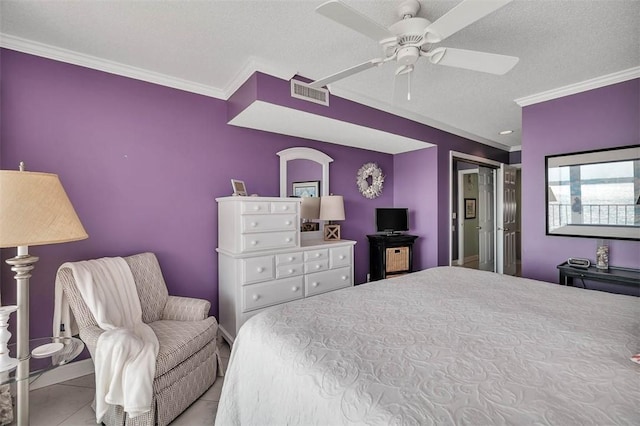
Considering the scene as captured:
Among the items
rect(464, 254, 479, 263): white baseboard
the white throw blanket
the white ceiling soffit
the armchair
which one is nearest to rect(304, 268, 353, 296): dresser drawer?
the armchair

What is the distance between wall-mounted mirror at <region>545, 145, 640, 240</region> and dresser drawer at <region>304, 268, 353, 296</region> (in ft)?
7.45

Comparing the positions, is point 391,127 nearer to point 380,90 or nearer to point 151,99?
point 380,90

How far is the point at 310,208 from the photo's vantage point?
11.7 ft

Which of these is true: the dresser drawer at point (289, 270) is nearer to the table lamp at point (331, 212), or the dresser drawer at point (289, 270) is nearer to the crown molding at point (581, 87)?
the table lamp at point (331, 212)

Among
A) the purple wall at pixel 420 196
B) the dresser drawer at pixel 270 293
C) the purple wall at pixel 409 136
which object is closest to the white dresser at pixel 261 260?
the dresser drawer at pixel 270 293

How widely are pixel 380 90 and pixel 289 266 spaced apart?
2062mm

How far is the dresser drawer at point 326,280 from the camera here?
2992 mm

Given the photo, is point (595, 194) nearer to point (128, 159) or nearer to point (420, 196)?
point (420, 196)

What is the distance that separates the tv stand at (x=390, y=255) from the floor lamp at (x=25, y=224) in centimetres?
332

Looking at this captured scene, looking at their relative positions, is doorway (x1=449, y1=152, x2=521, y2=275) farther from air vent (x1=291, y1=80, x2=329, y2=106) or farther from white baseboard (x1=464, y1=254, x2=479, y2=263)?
air vent (x1=291, y1=80, x2=329, y2=106)

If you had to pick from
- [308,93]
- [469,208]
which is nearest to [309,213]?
[308,93]

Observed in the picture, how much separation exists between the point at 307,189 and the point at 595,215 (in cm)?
300

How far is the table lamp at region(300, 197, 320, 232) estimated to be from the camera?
3.51 m

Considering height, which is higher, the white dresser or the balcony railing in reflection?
the balcony railing in reflection
